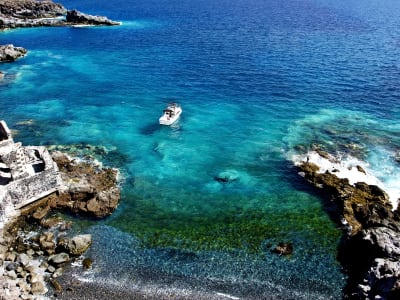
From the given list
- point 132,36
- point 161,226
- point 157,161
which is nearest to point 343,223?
point 161,226

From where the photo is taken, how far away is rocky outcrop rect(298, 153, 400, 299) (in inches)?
1326

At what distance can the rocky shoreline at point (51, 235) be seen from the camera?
116 ft

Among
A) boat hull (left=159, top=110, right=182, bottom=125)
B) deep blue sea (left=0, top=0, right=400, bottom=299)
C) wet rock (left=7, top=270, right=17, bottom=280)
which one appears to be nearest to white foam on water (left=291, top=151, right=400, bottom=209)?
deep blue sea (left=0, top=0, right=400, bottom=299)

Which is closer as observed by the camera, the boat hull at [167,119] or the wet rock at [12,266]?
the wet rock at [12,266]

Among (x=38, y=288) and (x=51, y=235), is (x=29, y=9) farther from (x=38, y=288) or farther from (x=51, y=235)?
(x=38, y=288)

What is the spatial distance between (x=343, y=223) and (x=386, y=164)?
17483 millimetres

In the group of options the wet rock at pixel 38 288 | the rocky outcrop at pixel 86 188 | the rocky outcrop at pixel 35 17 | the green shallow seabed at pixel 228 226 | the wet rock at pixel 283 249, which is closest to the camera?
the wet rock at pixel 38 288

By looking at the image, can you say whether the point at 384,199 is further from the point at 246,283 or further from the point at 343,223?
the point at 246,283

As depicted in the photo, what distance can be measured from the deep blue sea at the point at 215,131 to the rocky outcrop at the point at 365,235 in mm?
1583

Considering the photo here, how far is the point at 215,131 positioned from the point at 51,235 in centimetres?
3455

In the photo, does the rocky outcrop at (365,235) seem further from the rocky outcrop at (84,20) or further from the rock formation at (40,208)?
the rocky outcrop at (84,20)

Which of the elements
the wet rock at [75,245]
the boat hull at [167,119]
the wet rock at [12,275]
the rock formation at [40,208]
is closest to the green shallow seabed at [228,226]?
the wet rock at [75,245]

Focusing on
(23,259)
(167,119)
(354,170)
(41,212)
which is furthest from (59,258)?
(354,170)

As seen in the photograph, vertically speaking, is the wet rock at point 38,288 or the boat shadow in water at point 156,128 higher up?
the boat shadow in water at point 156,128
